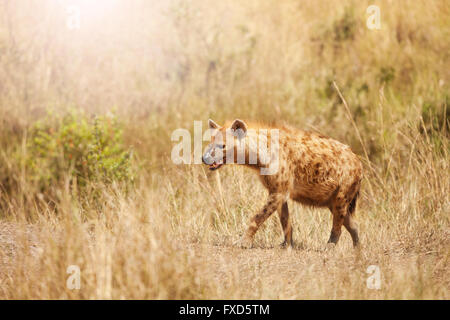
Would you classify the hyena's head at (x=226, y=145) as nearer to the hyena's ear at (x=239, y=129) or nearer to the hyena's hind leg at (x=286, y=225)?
the hyena's ear at (x=239, y=129)

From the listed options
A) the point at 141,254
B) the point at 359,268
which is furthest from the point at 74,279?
the point at 359,268

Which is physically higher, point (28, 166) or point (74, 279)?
point (28, 166)

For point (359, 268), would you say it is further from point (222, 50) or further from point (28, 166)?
point (222, 50)

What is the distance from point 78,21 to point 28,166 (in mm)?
3935

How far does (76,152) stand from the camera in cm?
780

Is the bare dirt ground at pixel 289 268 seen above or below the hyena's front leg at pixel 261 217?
below

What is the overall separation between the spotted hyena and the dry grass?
0.31 metres

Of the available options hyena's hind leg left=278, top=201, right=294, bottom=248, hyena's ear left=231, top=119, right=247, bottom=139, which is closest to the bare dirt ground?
hyena's hind leg left=278, top=201, right=294, bottom=248

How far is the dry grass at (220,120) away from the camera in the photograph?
3.87 meters
